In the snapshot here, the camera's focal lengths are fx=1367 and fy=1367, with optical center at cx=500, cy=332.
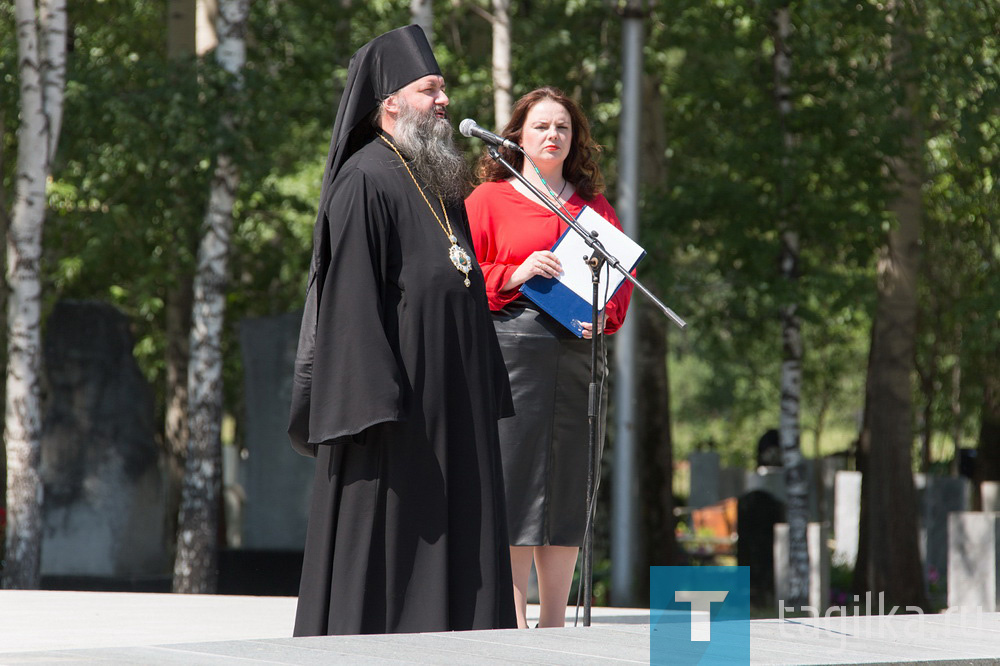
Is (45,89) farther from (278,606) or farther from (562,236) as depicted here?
(562,236)

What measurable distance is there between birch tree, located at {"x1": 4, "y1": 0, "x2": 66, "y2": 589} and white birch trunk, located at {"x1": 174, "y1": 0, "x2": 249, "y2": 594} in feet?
4.45

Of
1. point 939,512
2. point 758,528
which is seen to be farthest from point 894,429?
point 939,512

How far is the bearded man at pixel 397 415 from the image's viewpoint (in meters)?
4.08

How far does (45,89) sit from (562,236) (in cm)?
696

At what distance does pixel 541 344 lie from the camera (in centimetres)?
484

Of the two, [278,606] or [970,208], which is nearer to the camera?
[278,606]

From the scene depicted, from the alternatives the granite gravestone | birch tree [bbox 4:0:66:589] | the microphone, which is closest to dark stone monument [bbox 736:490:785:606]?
the granite gravestone

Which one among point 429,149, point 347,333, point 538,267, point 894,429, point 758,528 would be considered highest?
point 429,149

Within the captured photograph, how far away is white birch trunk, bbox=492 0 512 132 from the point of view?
1243cm

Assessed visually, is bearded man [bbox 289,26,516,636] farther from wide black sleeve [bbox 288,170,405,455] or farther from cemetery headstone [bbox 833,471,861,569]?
cemetery headstone [bbox 833,471,861,569]

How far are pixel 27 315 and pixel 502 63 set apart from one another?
485 centimetres

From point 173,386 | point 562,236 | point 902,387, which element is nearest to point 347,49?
point 173,386

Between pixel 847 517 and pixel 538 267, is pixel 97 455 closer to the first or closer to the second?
pixel 538 267

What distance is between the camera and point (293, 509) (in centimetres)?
1315
